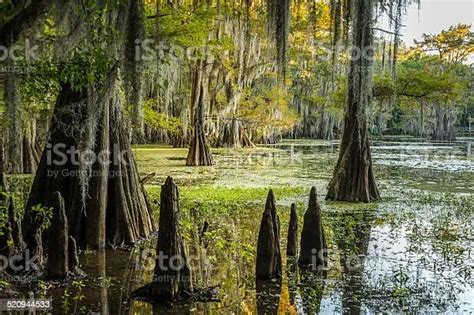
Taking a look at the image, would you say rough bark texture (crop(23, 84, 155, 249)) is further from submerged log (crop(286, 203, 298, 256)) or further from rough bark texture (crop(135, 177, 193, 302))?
submerged log (crop(286, 203, 298, 256))

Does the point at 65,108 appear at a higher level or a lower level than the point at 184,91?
lower

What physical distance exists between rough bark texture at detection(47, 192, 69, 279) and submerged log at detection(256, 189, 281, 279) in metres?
2.04

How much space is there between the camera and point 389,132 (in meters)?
65.2

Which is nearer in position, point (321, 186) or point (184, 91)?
point (321, 186)

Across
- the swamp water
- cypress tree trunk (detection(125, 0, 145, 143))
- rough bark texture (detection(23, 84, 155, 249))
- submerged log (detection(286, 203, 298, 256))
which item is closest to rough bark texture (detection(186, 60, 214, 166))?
the swamp water

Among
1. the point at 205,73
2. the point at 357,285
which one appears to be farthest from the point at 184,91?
the point at 357,285

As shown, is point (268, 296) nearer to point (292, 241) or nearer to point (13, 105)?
point (292, 241)

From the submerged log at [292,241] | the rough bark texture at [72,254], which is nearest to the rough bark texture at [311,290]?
the submerged log at [292,241]

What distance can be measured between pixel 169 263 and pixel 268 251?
1.18m

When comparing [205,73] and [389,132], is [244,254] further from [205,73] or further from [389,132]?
[389,132]

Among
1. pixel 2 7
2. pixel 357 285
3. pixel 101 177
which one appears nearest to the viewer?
pixel 2 7

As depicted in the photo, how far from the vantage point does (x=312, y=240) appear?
6.04m

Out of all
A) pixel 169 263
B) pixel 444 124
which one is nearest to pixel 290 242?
pixel 169 263

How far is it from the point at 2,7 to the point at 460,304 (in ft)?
15.8
